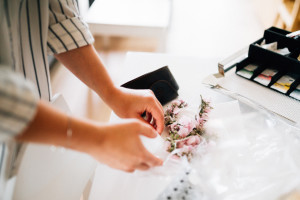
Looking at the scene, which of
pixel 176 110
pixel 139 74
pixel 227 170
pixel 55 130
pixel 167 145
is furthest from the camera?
pixel 139 74

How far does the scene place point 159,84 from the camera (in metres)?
0.79

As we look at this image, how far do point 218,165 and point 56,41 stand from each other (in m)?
0.53

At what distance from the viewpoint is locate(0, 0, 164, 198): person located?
0.33 metres

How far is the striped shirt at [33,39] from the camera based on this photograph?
1.50ft

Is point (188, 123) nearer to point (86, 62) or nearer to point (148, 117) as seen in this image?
point (148, 117)

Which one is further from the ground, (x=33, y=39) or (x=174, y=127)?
(x=33, y=39)

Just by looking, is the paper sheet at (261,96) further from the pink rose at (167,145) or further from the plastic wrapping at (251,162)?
the pink rose at (167,145)

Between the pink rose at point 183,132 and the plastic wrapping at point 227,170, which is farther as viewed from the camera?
the pink rose at point 183,132

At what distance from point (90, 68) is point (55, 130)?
1.10ft

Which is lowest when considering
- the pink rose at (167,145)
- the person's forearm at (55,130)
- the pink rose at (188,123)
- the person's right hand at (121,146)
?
the pink rose at (167,145)

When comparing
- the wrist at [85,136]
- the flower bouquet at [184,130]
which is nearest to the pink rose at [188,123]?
the flower bouquet at [184,130]

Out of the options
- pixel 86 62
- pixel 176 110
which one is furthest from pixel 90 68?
pixel 176 110

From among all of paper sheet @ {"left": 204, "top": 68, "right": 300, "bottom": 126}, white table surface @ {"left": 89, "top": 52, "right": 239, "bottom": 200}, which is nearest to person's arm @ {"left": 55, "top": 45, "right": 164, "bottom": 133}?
white table surface @ {"left": 89, "top": 52, "right": 239, "bottom": 200}

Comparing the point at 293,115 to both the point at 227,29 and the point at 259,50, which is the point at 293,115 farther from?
the point at 227,29
